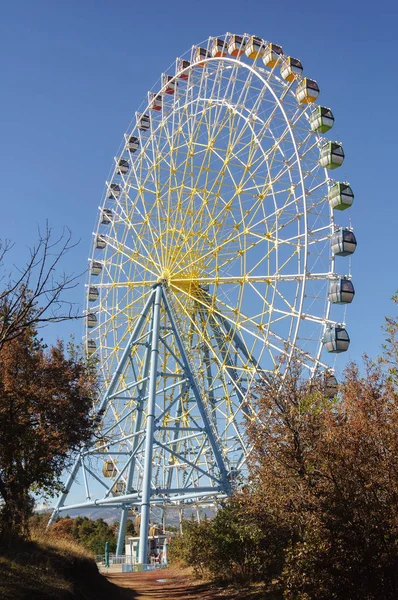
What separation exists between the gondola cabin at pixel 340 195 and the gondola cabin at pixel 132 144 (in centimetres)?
1361

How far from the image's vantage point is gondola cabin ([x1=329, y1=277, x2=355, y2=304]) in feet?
71.4

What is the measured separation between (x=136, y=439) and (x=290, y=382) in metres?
16.6

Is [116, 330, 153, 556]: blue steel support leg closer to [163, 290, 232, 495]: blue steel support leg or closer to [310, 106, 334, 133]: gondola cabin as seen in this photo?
[163, 290, 232, 495]: blue steel support leg

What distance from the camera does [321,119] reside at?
2319cm

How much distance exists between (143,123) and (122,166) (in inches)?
105

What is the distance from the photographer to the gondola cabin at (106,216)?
108 ft

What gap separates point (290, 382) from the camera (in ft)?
38.6

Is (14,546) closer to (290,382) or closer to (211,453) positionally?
(290,382)

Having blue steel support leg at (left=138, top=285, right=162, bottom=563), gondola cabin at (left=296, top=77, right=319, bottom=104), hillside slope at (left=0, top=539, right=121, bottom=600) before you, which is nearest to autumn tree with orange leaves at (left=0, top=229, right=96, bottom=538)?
hillside slope at (left=0, top=539, right=121, bottom=600)

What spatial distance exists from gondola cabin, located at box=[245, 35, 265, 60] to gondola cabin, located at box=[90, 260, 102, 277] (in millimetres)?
13890

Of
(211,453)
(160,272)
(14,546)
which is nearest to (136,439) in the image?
(211,453)

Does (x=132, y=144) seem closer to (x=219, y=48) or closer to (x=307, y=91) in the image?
(x=219, y=48)

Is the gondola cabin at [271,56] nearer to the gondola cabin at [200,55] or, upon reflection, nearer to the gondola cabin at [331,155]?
the gondola cabin at [200,55]

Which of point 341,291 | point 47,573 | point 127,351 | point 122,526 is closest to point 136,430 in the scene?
point 127,351
